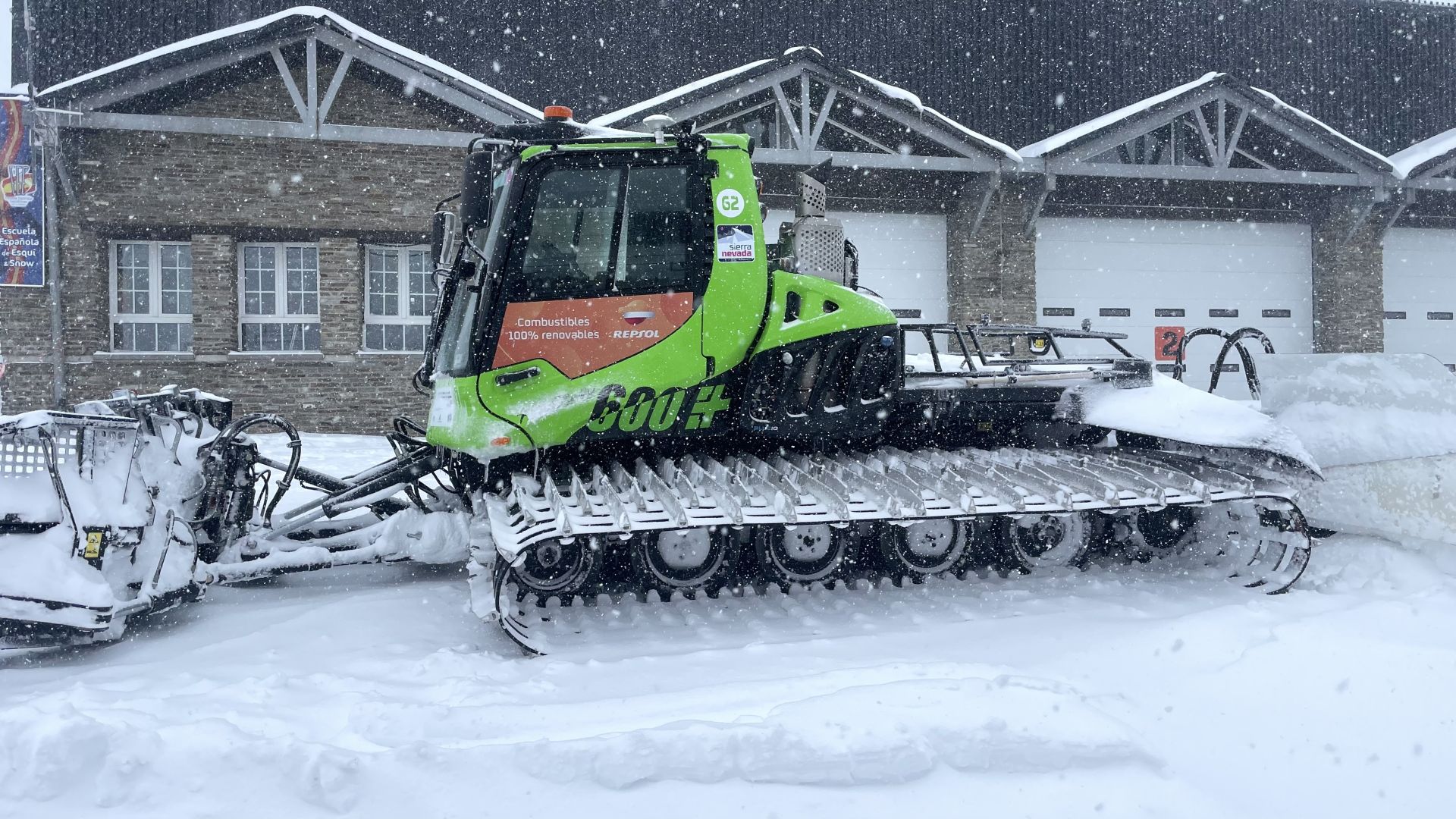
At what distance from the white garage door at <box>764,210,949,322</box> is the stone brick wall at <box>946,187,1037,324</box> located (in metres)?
0.20

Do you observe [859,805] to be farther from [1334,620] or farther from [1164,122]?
[1164,122]

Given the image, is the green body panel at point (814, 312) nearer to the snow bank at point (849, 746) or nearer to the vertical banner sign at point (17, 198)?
the snow bank at point (849, 746)

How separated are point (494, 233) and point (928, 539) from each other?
9.30 ft

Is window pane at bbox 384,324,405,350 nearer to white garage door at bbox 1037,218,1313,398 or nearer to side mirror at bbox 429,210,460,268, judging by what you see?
side mirror at bbox 429,210,460,268

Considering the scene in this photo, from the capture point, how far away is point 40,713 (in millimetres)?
3404

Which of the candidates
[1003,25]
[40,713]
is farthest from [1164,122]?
[40,713]

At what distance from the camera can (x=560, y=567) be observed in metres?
5.03

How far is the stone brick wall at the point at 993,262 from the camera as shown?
51.7 feet

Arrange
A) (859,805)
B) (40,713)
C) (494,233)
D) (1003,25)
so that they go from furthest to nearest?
(1003,25), (494,233), (40,713), (859,805)

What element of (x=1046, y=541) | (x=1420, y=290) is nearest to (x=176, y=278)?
(x=1046, y=541)

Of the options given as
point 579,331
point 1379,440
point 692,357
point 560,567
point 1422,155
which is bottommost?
point 560,567

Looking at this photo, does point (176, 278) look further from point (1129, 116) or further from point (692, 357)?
point (1129, 116)

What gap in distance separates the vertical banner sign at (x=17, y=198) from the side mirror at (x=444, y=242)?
10905 millimetres

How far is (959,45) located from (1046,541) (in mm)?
16434
